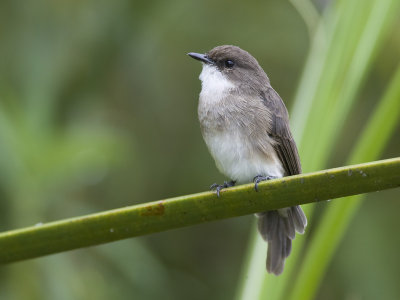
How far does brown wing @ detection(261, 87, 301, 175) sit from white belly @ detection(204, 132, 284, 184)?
0.22 feet

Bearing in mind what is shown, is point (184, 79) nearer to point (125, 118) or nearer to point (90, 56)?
point (125, 118)

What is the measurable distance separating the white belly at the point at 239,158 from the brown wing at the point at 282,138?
7 cm

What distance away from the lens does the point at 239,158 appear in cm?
323

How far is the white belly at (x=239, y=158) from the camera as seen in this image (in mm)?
3225

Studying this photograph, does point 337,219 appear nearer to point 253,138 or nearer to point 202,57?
point 253,138

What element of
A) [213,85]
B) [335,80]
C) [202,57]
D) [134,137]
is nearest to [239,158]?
[213,85]

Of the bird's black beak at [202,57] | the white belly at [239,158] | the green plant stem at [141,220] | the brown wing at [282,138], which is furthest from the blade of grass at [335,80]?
the bird's black beak at [202,57]

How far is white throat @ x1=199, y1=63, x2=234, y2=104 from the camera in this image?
11.1 feet

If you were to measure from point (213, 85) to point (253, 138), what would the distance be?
0.40 metres

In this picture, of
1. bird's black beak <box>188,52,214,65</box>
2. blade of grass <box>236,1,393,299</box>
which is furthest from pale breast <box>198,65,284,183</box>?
blade of grass <box>236,1,393,299</box>

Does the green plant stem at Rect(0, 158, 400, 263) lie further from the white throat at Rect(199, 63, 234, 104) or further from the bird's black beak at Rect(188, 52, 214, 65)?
the bird's black beak at Rect(188, 52, 214, 65)

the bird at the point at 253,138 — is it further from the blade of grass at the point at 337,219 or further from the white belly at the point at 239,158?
the blade of grass at the point at 337,219

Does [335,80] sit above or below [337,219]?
above

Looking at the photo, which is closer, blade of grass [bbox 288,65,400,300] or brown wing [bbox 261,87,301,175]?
blade of grass [bbox 288,65,400,300]
